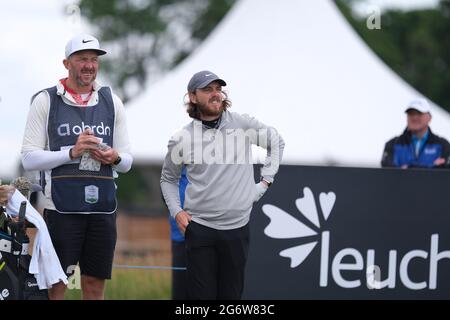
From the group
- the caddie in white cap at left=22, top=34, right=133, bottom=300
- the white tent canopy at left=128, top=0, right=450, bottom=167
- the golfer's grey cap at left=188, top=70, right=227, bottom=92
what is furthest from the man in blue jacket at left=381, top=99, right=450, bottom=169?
the white tent canopy at left=128, top=0, right=450, bottom=167

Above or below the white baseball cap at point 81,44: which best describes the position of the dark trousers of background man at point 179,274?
below

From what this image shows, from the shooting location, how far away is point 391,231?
7418 mm

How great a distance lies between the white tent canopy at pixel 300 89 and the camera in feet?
43.1

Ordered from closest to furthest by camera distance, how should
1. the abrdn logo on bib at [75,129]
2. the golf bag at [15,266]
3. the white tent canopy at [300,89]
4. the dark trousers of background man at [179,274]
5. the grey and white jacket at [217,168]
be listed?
the golf bag at [15,266], the grey and white jacket at [217,168], the abrdn logo on bib at [75,129], the dark trousers of background man at [179,274], the white tent canopy at [300,89]

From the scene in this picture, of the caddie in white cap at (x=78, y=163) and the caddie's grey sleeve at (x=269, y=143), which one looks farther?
the caddie's grey sleeve at (x=269, y=143)

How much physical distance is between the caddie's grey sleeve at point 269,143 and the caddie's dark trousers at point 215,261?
1.57 feet

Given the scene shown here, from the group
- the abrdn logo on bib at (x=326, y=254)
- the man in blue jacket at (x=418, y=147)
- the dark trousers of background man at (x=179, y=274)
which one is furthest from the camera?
the man in blue jacket at (x=418, y=147)

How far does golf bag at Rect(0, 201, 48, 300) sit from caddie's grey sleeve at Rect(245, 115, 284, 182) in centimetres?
149

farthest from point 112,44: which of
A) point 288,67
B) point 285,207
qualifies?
point 285,207

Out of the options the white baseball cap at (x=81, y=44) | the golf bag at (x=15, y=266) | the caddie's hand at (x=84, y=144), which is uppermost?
the white baseball cap at (x=81, y=44)

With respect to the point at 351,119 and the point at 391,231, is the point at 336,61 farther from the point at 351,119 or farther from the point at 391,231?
the point at 391,231

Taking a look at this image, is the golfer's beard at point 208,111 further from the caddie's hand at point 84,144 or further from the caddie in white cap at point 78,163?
the caddie's hand at point 84,144

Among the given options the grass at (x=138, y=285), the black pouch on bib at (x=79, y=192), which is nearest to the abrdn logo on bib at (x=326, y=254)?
the grass at (x=138, y=285)

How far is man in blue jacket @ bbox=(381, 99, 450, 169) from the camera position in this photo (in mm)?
7961
